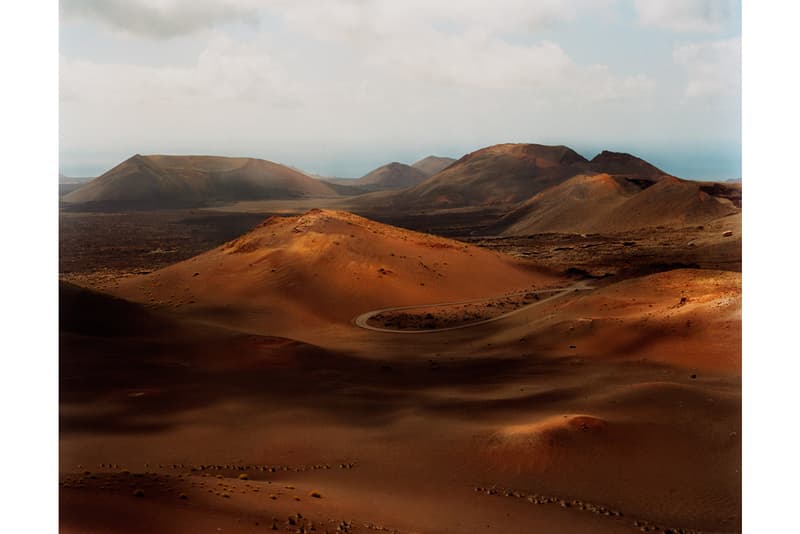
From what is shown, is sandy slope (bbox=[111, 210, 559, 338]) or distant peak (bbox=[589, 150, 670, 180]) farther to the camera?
distant peak (bbox=[589, 150, 670, 180])

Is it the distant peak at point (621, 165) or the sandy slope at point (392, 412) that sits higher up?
the distant peak at point (621, 165)

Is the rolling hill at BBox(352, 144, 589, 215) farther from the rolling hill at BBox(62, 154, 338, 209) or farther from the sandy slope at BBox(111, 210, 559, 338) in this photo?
the rolling hill at BBox(62, 154, 338, 209)

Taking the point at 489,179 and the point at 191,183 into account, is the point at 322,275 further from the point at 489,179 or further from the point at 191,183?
the point at 489,179

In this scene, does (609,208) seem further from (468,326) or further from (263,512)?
(263,512)

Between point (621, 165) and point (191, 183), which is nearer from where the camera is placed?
point (191, 183)

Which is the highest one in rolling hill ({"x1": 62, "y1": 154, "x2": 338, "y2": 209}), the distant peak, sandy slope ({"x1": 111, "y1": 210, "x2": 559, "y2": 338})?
the distant peak

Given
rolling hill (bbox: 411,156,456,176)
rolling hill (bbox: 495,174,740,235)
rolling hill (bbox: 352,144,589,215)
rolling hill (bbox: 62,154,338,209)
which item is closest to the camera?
rolling hill (bbox: 62,154,338,209)

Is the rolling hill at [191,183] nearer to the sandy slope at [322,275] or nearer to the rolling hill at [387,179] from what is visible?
the rolling hill at [387,179]

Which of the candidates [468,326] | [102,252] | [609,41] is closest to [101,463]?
[102,252]

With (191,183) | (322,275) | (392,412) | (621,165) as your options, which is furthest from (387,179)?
(392,412)

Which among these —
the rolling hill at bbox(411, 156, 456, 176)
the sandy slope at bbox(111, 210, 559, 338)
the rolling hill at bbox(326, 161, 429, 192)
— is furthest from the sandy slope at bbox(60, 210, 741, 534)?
the rolling hill at bbox(411, 156, 456, 176)

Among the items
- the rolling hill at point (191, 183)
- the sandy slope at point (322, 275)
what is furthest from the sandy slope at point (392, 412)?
the rolling hill at point (191, 183)

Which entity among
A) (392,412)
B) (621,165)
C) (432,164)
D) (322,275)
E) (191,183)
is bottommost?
(392,412)

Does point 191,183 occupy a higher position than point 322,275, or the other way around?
point 191,183
